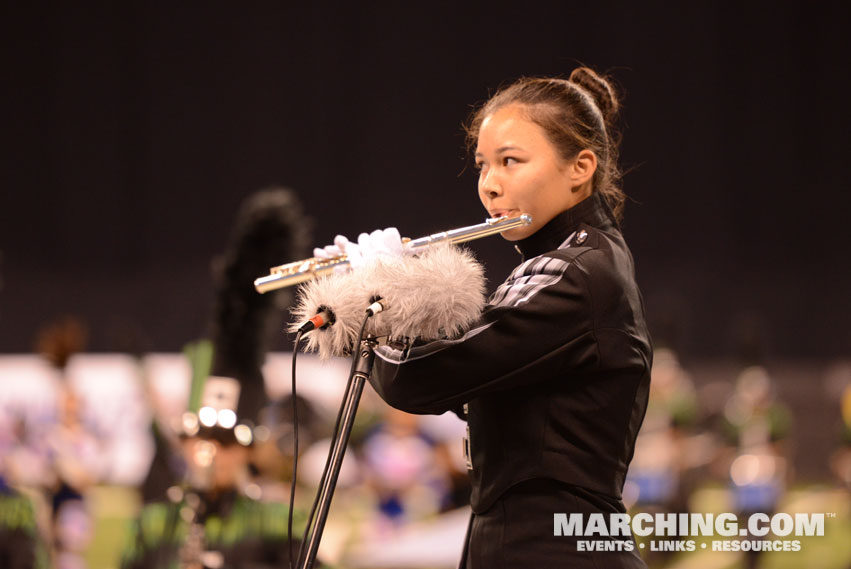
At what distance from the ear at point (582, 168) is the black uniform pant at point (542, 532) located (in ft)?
1.82

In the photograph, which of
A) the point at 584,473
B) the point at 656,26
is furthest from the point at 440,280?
the point at 656,26

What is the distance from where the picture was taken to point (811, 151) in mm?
11461

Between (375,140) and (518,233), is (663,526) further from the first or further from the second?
(375,140)

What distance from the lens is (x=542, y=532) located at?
1.68 metres

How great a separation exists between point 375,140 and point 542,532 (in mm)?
10208

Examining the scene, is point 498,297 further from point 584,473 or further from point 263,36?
point 263,36

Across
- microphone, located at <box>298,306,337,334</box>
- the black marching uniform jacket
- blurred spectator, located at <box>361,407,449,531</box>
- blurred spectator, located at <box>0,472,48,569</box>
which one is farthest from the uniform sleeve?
blurred spectator, located at <box>361,407,449,531</box>

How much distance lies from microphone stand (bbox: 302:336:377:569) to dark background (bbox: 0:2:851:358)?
29.7 feet

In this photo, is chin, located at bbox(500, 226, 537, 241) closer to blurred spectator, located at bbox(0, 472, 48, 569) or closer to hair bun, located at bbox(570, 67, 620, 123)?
hair bun, located at bbox(570, 67, 620, 123)

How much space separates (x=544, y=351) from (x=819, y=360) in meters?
10.3

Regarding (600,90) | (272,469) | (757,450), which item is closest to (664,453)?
(757,450)

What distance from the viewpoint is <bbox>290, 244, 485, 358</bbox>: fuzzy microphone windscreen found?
5.40 feet

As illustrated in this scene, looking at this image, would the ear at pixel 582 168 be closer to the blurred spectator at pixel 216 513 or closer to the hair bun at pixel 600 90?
the hair bun at pixel 600 90

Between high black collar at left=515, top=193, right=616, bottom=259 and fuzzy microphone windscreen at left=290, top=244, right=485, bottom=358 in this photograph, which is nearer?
fuzzy microphone windscreen at left=290, top=244, right=485, bottom=358
